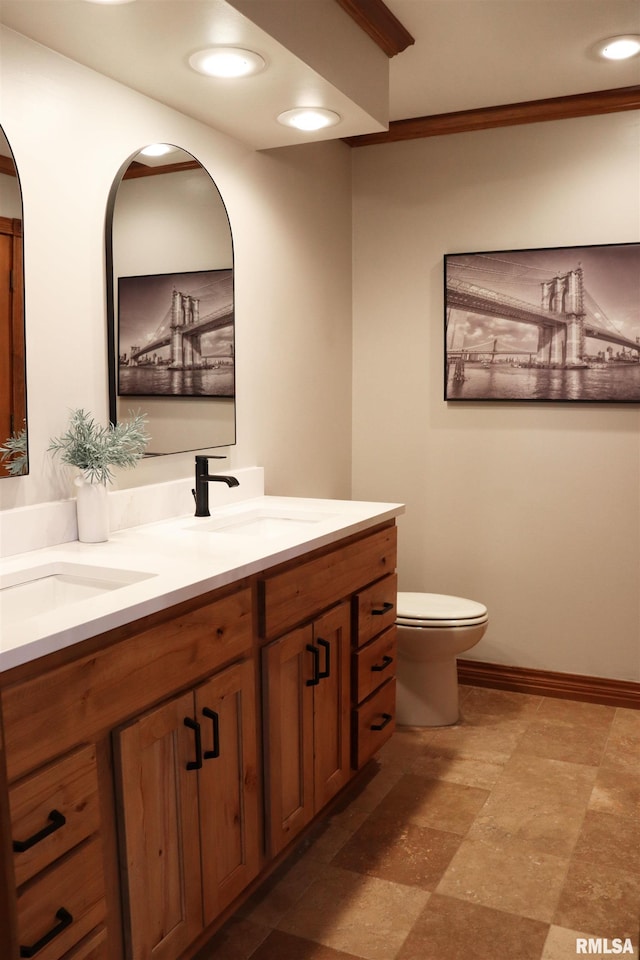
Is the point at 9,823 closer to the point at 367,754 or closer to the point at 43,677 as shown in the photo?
the point at 43,677

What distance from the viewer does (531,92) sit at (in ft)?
10.4

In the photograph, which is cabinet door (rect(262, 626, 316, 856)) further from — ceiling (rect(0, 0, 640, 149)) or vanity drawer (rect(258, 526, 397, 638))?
ceiling (rect(0, 0, 640, 149))

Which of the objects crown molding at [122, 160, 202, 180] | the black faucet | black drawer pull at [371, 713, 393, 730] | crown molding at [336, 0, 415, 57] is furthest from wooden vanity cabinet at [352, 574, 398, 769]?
crown molding at [336, 0, 415, 57]

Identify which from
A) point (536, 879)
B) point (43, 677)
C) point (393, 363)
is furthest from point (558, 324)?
point (43, 677)

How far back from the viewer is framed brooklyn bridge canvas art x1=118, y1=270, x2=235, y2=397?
230 centimetres

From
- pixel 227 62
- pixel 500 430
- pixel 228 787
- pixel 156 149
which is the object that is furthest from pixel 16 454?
pixel 500 430

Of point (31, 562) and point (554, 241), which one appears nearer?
point (31, 562)

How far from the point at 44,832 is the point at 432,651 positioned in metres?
1.95

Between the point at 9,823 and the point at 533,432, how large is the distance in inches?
105

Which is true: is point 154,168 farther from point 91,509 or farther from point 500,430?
point 500,430

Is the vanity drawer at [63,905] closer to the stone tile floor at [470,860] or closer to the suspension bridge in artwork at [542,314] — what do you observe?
the stone tile floor at [470,860]

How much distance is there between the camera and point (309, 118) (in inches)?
101

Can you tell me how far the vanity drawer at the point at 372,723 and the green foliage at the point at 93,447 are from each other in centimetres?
104

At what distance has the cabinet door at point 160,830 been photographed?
152 cm
